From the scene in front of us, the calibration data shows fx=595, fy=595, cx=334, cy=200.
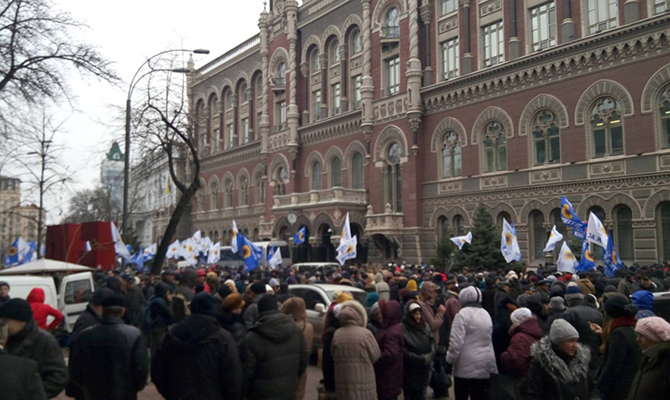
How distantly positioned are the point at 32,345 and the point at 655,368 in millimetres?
5082

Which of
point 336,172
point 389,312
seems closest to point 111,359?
point 389,312

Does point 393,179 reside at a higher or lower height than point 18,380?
higher

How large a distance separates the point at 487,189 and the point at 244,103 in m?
28.2

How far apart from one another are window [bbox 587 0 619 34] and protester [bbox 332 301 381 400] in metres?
23.9

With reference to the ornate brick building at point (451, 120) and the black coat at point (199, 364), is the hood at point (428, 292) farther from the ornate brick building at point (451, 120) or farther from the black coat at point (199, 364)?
the ornate brick building at point (451, 120)

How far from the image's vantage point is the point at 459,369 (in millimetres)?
7492

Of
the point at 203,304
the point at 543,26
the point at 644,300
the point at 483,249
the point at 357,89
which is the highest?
the point at 543,26

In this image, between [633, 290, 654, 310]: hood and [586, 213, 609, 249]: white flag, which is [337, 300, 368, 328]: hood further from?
[586, 213, 609, 249]: white flag

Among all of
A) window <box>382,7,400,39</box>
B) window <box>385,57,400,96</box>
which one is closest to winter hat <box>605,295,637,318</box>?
window <box>385,57,400,96</box>

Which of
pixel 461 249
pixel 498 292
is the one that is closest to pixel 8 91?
pixel 498 292

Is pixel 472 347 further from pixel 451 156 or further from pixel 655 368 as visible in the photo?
pixel 451 156

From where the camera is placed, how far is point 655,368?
14.8 ft

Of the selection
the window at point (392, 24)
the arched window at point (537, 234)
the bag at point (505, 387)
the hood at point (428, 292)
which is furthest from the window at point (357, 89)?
the bag at point (505, 387)

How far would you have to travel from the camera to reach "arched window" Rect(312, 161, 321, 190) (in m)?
42.5
